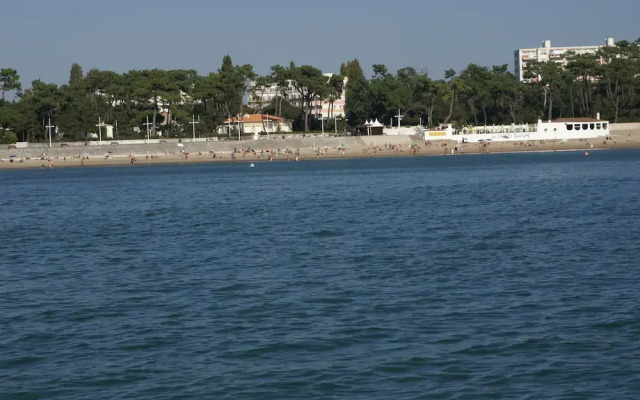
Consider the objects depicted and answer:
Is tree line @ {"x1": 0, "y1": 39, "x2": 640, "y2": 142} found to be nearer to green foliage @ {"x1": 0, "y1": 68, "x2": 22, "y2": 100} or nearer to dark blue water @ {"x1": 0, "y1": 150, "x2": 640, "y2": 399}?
green foliage @ {"x1": 0, "y1": 68, "x2": 22, "y2": 100}

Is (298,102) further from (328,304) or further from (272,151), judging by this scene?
(328,304)

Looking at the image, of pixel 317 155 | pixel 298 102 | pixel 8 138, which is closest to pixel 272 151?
pixel 317 155

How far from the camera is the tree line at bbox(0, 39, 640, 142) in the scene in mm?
110562

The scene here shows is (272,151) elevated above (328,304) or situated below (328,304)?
above

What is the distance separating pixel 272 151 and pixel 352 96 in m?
19.4

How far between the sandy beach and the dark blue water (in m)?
63.0

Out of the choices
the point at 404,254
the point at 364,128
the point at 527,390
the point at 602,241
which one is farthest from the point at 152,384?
the point at 364,128

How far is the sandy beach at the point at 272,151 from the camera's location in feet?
330

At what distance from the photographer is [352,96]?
11850cm

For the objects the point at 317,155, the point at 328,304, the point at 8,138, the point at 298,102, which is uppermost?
the point at 298,102

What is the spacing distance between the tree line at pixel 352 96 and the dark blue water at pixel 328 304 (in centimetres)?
7538

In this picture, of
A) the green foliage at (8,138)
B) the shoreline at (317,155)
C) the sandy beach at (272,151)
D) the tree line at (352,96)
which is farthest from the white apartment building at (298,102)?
the green foliage at (8,138)

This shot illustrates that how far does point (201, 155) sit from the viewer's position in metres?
104

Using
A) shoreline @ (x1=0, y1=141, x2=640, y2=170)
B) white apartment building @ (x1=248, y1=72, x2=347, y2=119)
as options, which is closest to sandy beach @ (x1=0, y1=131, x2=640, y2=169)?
shoreline @ (x1=0, y1=141, x2=640, y2=170)
